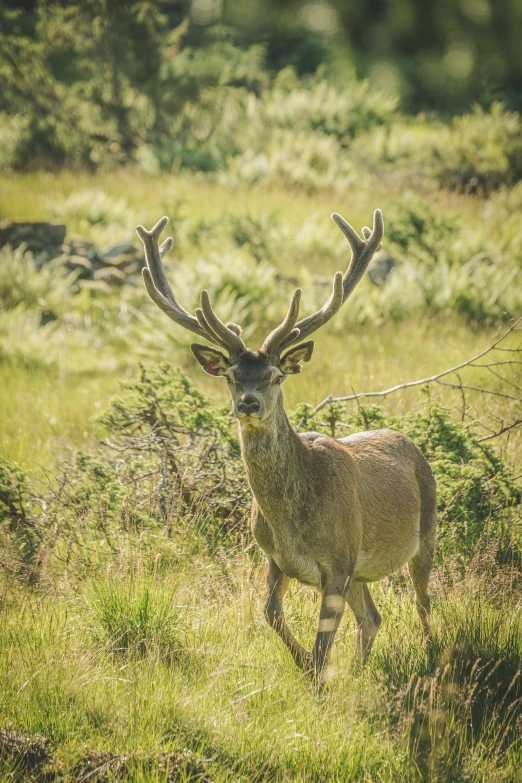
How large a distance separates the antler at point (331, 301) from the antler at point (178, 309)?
222 millimetres

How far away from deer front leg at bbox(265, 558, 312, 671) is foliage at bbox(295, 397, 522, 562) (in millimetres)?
1701

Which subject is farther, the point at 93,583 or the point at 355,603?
the point at 355,603

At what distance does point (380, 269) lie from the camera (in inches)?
608

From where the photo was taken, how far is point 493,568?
609 centimetres

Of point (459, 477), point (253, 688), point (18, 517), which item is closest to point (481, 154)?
point (459, 477)

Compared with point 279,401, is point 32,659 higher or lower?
lower

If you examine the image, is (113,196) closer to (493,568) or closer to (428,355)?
(428,355)

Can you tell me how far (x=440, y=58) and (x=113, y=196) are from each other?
2002 cm

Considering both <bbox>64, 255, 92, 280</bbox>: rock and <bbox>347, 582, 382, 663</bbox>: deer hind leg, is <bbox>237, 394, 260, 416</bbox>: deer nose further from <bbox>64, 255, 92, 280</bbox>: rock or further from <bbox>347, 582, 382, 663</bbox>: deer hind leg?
<bbox>64, 255, 92, 280</bbox>: rock

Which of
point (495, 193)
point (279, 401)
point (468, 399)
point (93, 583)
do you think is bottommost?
point (93, 583)

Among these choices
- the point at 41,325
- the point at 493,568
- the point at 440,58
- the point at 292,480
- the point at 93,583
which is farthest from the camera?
the point at 41,325

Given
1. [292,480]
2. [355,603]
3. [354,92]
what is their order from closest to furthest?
1. [292,480]
2. [355,603]
3. [354,92]

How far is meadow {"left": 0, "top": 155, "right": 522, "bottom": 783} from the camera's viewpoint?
393 cm

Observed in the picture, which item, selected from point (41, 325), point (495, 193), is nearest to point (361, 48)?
point (41, 325)
